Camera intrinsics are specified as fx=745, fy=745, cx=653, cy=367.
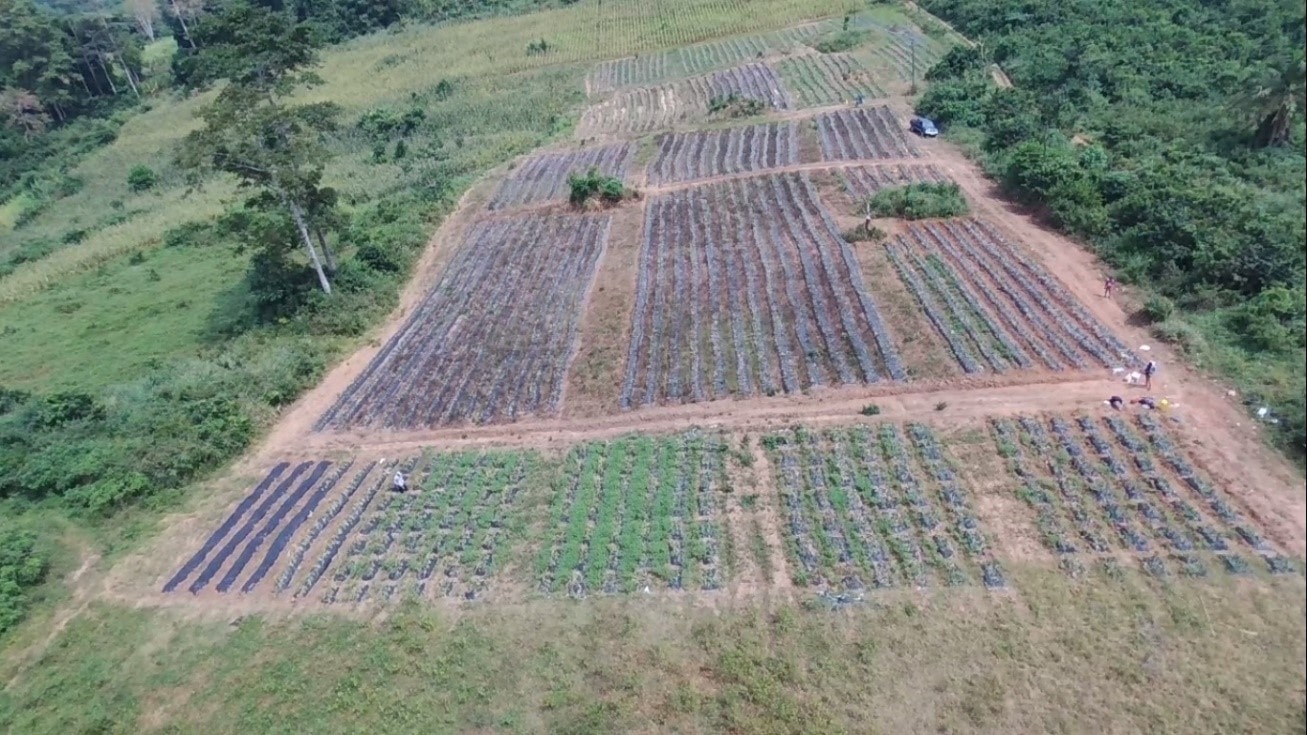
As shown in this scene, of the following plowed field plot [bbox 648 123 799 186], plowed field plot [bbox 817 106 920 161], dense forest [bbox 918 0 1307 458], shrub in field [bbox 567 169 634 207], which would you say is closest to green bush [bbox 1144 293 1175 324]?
dense forest [bbox 918 0 1307 458]

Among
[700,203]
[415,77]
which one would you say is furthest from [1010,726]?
[415,77]

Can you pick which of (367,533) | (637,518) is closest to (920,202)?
(637,518)

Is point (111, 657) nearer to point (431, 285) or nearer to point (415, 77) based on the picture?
point (431, 285)

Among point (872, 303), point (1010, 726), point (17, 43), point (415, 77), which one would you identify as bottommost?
point (1010, 726)

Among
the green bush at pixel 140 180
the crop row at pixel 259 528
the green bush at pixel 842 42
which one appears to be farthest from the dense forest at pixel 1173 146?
the green bush at pixel 140 180

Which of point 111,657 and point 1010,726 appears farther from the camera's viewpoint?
point 111,657

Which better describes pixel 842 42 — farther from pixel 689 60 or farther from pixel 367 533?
pixel 367 533

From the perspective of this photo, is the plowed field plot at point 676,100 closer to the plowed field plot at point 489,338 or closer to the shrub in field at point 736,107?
the shrub in field at point 736,107
